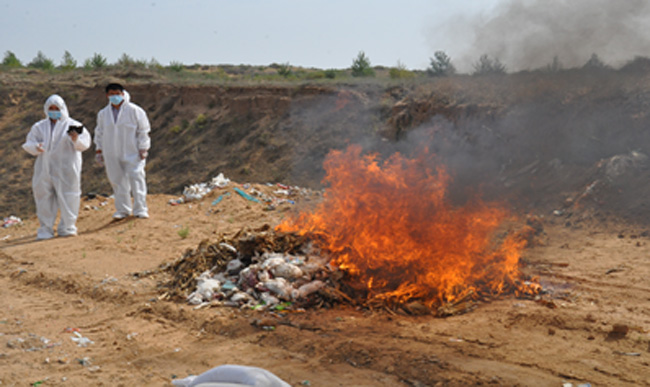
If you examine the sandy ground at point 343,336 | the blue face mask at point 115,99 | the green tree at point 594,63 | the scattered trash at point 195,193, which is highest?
the green tree at point 594,63

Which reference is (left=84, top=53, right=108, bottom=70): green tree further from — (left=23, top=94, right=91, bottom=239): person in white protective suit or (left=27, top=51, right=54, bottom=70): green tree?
(left=23, top=94, right=91, bottom=239): person in white protective suit

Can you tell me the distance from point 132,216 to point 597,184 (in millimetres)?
9286

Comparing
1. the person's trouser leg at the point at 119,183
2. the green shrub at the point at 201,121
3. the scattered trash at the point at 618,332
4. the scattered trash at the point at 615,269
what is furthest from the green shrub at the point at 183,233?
the green shrub at the point at 201,121

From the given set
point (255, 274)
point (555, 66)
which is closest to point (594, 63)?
point (555, 66)

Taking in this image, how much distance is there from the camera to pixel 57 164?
34.0 feet

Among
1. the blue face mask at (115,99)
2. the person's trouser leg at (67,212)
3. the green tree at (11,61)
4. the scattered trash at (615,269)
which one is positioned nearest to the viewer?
the scattered trash at (615,269)

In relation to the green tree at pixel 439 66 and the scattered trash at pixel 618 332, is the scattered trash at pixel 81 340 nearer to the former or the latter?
the scattered trash at pixel 618 332

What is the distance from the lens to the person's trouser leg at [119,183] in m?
11.1

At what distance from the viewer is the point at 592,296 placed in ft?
19.1

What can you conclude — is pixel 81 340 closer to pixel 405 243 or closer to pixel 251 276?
pixel 251 276

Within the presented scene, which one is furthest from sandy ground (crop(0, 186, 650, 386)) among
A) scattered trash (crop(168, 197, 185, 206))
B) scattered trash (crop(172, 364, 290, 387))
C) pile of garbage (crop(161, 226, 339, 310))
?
scattered trash (crop(168, 197, 185, 206))

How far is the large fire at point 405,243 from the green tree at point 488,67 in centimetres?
1062

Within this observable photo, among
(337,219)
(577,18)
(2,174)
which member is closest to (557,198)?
(577,18)

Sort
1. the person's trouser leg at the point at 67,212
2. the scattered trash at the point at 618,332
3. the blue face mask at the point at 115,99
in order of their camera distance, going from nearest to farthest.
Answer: the scattered trash at the point at 618,332
the person's trouser leg at the point at 67,212
the blue face mask at the point at 115,99
